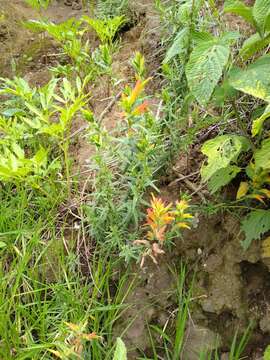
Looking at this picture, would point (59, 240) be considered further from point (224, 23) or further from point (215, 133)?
point (224, 23)

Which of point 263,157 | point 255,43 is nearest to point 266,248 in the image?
point 263,157

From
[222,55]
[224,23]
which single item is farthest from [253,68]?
[224,23]

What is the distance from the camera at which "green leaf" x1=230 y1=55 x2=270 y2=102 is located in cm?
182

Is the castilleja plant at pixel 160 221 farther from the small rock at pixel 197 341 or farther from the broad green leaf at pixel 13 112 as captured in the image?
the broad green leaf at pixel 13 112

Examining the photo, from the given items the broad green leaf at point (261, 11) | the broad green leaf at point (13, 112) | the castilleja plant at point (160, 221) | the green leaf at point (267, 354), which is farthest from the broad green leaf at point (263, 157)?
the broad green leaf at point (13, 112)

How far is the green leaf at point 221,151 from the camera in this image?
189 cm

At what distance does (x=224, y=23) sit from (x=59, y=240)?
1.22 metres

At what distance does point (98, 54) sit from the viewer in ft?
8.39

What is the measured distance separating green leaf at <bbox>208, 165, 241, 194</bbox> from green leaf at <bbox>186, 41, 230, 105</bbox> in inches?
11.4

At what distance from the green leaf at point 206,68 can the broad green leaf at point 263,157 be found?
256mm

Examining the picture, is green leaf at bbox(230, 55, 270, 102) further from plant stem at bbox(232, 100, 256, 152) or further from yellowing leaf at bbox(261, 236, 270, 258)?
yellowing leaf at bbox(261, 236, 270, 258)

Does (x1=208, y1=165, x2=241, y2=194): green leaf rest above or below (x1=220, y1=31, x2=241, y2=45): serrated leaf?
below

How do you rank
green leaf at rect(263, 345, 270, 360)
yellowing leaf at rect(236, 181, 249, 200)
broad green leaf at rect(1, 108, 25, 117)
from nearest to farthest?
green leaf at rect(263, 345, 270, 360), yellowing leaf at rect(236, 181, 249, 200), broad green leaf at rect(1, 108, 25, 117)

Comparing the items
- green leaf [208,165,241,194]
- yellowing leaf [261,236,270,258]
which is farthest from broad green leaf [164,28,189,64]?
yellowing leaf [261,236,270,258]
